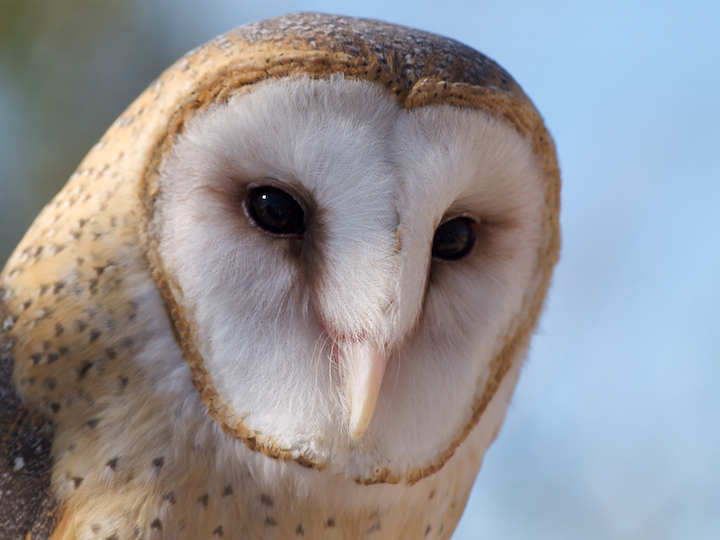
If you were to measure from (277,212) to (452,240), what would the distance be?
31cm

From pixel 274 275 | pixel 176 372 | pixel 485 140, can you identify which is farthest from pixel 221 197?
pixel 485 140

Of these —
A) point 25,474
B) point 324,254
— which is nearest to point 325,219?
point 324,254

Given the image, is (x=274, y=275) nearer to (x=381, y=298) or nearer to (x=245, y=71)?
(x=381, y=298)

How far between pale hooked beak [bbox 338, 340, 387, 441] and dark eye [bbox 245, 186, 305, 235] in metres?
0.20

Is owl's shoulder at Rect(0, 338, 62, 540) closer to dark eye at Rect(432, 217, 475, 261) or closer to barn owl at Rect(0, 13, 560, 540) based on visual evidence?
barn owl at Rect(0, 13, 560, 540)

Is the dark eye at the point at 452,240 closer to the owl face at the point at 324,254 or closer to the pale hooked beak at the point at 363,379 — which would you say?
the owl face at the point at 324,254

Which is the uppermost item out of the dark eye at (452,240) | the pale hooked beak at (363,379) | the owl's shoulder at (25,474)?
the dark eye at (452,240)

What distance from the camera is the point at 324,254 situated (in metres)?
1.00

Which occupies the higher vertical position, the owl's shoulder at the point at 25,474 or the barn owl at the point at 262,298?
the barn owl at the point at 262,298

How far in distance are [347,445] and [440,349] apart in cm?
23

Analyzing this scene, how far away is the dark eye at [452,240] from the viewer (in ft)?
3.67

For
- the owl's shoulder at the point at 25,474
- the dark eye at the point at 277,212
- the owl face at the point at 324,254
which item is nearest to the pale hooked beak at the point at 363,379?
the owl face at the point at 324,254

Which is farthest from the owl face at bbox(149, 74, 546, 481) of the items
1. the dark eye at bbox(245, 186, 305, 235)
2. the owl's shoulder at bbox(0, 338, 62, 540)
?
the owl's shoulder at bbox(0, 338, 62, 540)

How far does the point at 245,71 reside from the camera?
103 cm
